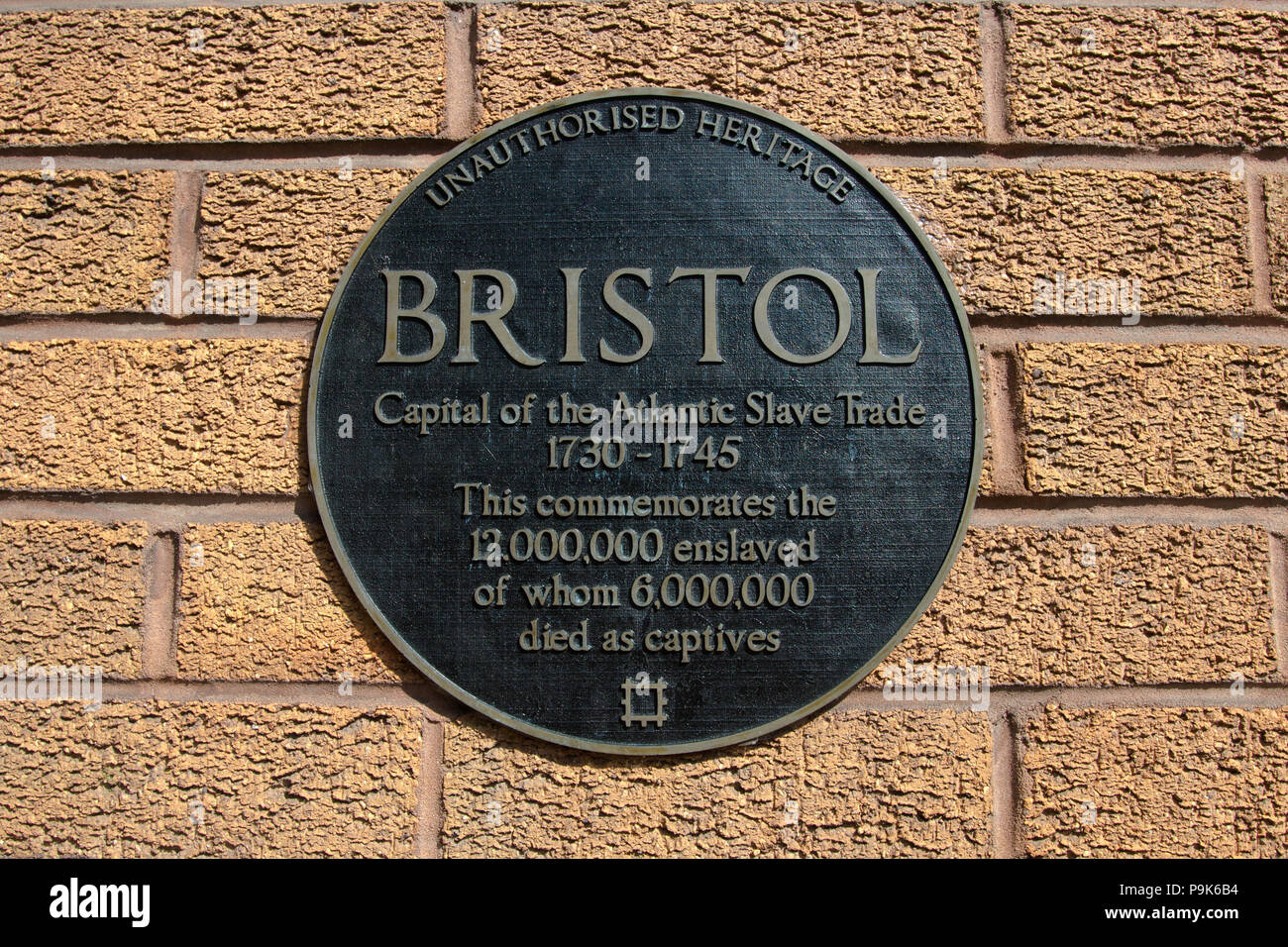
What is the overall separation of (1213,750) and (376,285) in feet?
7.79

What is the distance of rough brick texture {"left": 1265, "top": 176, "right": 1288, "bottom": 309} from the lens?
8.07 feet

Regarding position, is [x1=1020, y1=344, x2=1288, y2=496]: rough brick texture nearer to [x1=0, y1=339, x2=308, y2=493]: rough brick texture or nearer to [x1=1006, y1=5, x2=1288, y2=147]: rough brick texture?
[x1=1006, y1=5, x2=1288, y2=147]: rough brick texture

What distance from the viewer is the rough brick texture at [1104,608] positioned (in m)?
2.31

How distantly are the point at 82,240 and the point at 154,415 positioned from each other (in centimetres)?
54

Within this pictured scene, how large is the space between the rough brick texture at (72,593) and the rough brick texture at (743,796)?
0.90 metres

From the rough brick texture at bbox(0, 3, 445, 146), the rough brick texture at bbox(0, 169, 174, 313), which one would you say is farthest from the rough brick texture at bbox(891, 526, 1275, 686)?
the rough brick texture at bbox(0, 169, 174, 313)

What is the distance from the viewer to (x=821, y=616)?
2268mm

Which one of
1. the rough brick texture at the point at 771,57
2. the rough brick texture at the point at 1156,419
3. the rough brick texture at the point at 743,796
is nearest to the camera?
the rough brick texture at the point at 743,796

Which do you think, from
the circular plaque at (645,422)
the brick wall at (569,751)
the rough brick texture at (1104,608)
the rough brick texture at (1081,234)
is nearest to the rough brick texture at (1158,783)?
the brick wall at (569,751)

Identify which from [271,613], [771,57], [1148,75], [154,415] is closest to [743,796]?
[271,613]

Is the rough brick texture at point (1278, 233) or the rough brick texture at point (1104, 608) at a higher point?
the rough brick texture at point (1278, 233)

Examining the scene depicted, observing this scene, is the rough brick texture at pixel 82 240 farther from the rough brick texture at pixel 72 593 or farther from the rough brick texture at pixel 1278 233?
the rough brick texture at pixel 1278 233

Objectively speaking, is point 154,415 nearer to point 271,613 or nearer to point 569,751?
point 271,613

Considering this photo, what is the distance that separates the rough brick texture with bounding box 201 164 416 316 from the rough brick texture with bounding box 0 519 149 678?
710 millimetres
